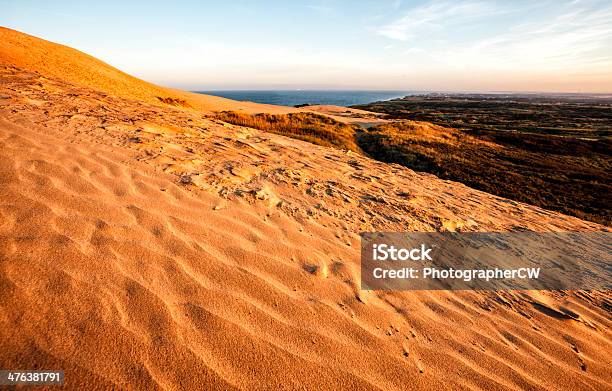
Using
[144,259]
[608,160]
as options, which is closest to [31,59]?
[144,259]

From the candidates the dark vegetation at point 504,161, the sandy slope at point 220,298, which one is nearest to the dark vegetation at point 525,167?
the dark vegetation at point 504,161

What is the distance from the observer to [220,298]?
1.98m

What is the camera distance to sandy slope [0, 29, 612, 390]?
1.56m

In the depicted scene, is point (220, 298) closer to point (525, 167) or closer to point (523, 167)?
point (523, 167)

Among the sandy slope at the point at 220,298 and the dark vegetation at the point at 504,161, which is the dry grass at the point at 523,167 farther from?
the sandy slope at the point at 220,298

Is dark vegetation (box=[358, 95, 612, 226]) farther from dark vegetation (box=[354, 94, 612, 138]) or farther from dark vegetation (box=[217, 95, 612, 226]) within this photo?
dark vegetation (box=[354, 94, 612, 138])

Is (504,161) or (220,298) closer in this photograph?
(220,298)

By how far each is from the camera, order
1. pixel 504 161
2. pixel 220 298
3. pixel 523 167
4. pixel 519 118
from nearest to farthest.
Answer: pixel 220 298 < pixel 523 167 < pixel 504 161 < pixel 519 118

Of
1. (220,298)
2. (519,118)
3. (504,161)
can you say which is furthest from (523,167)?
(519,118)

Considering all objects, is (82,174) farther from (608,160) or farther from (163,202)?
(608,160)

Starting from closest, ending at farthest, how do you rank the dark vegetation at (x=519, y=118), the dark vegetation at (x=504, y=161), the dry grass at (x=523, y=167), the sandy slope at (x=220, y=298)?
the sandy slope at (x=220, y=298)
the dry grass at (x=523, y=167)
the dark vegetation at (x=504, y=161)
the dark vegetation at (x=519, y=118)

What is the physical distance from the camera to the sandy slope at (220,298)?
1564mm

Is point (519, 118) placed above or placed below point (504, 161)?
above

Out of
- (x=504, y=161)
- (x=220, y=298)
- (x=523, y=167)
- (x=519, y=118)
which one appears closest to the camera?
(x=220, y=298)
